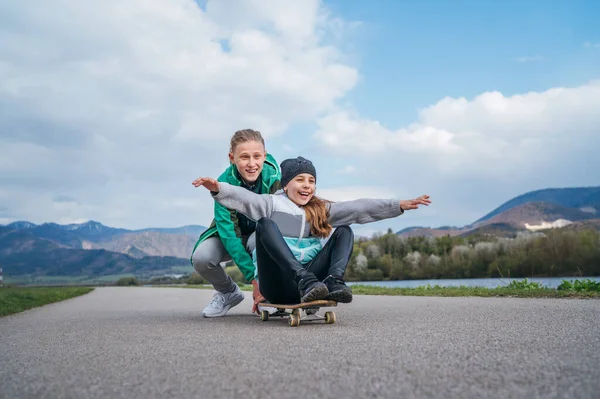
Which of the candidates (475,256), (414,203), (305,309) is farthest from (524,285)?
(475,256)

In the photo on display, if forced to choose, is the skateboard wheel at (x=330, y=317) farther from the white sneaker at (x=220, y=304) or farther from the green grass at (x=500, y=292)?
the green grass at (x=500, y=292)

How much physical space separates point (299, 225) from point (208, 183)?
948 mm

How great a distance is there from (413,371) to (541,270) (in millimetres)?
38880

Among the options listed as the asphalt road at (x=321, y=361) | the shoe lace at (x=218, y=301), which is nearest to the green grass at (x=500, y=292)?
the asphalt road at (x=321, y=361)

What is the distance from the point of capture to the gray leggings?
239 inches

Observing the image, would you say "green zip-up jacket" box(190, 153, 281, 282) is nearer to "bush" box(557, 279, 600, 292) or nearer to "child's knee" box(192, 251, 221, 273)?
"child's knee" box(192, 251, 221, 273)

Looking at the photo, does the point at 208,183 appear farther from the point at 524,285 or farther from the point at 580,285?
the point at 524,285

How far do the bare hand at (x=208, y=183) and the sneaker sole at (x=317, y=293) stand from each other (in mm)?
1300

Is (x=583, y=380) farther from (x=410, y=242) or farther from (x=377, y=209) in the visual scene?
(x=410, y=242)

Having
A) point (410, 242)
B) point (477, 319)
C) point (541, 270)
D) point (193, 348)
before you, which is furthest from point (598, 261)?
point (193, 348)

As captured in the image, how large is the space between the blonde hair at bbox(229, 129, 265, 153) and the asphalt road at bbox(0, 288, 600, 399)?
2063mm

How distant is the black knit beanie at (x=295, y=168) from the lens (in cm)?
514

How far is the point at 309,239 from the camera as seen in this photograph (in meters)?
5.12

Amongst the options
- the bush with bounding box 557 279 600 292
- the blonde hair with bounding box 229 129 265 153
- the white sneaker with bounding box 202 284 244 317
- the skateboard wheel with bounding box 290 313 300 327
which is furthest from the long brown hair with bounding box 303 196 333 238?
the bush with bounding box 557 279 600 292
